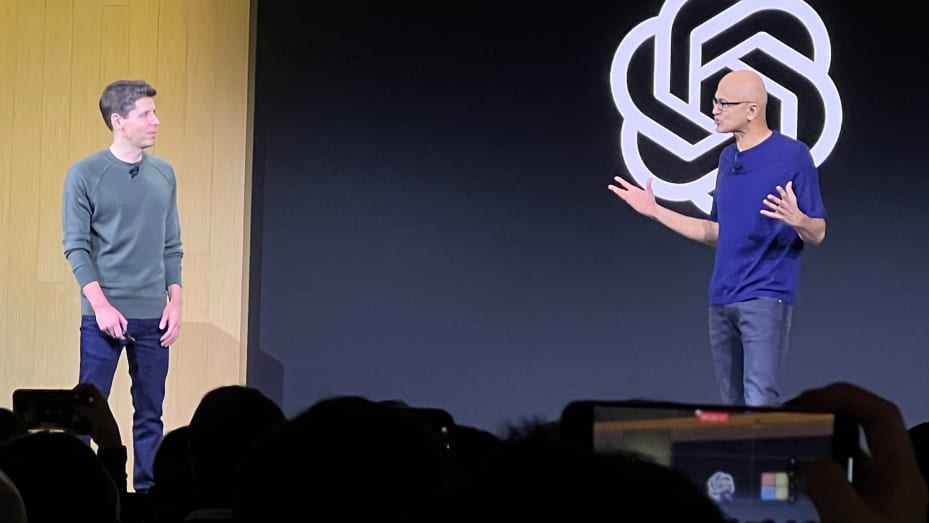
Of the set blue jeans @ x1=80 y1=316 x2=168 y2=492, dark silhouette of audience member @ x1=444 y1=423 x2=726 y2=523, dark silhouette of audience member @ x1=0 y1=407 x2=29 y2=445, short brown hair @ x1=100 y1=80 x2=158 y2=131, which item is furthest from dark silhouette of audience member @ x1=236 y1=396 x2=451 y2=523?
short brown hair @ x1=100 y1=80 x2=158 y2=131

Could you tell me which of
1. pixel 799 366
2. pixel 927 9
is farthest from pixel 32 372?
pixel 927 9

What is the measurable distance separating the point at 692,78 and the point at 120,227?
2638 mm

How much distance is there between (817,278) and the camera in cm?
640

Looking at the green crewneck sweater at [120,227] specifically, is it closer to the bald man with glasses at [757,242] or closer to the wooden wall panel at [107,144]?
the wooden wall panel at [107,144]

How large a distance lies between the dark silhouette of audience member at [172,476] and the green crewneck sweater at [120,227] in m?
2.40

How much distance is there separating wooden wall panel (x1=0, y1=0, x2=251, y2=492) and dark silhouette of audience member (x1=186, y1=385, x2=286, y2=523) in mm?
3704

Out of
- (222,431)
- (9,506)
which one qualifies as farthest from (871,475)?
(222,431)

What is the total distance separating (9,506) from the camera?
1409 millimetres


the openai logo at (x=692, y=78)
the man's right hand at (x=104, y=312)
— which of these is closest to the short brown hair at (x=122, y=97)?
the man's right hand at (x=104, y=312)

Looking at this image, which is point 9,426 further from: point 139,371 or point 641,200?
point 641,200

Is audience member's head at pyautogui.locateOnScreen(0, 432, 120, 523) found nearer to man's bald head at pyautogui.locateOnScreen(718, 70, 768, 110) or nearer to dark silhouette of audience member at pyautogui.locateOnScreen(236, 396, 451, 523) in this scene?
dark silhouette of audience member at pyautogui.locateOnScreen(236, 396, 451, 523)

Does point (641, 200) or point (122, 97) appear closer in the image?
point (122, 97)

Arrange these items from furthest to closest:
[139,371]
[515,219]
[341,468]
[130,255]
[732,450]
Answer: [515,219] < [139,371] < [130,255] < [732,450] < [341,468]

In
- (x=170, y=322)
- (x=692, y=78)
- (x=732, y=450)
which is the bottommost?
(x=170, y=322)
